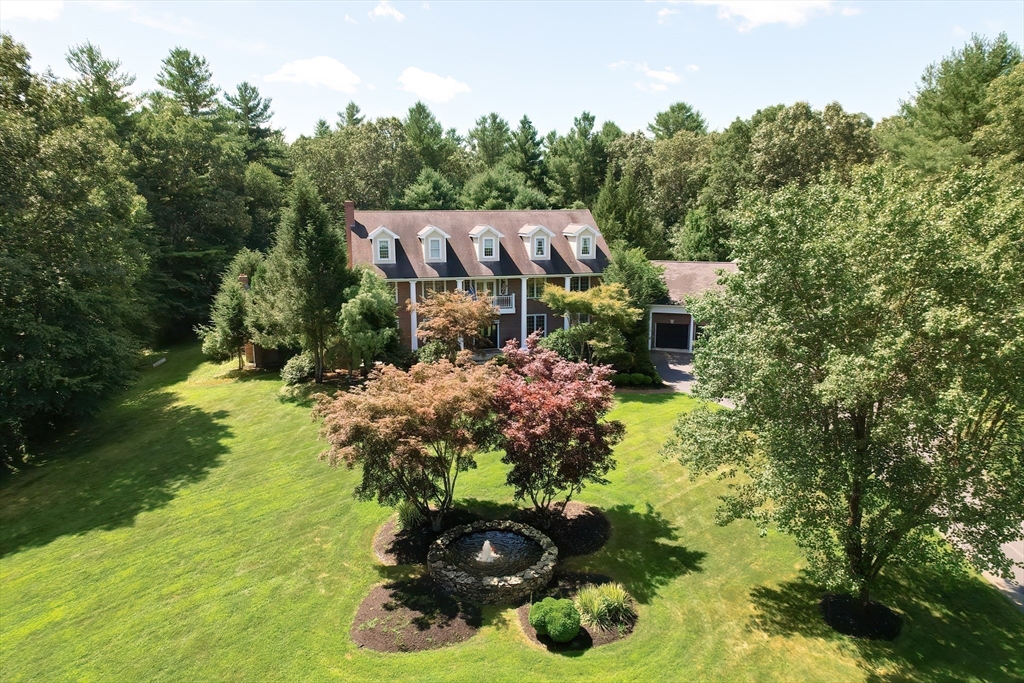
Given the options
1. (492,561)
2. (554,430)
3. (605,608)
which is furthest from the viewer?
(554,430)

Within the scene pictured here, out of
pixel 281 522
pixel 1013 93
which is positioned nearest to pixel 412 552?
pixel 281 522

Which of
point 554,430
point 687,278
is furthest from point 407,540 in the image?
point 687,278

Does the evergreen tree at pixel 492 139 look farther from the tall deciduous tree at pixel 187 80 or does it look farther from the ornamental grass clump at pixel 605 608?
the ornamental grass clump at pixel 605 608

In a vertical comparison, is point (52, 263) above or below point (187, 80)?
below

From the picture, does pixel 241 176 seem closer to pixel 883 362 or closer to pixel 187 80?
pixel 187 80

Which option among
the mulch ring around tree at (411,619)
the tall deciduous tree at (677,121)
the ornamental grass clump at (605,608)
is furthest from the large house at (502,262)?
the tall deciduous tree at (677,121)

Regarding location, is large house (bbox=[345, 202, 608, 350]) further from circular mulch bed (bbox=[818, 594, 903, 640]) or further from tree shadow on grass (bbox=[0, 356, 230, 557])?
circular mulch bed (bbox=[818, 594, 903, 640])

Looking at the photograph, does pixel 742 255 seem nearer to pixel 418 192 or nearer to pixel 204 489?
pixel 204 489
